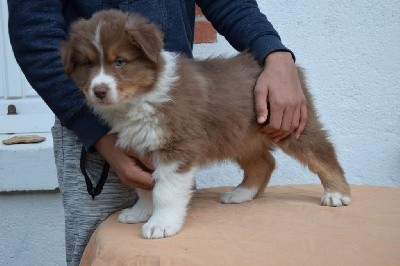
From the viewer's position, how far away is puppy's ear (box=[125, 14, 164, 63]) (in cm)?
190

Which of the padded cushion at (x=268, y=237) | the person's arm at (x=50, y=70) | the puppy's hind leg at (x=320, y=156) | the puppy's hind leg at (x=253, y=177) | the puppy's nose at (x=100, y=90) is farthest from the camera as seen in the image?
the puppy's hind leg at (x=253, y=177)

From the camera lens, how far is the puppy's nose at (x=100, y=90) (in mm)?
1858

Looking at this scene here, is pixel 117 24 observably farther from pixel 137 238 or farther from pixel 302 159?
pixel 302 159

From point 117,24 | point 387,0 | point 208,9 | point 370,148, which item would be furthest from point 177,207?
point 387,0

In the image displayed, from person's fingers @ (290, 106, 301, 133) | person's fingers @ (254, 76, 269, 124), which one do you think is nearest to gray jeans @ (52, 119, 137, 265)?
person's fingers @ (254, 76, 269, 124)

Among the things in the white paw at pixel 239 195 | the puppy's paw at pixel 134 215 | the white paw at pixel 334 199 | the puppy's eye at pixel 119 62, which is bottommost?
the white paw at pixel 239 195

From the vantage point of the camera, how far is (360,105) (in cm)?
344

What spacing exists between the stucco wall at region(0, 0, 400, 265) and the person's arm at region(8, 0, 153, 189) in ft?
4.57

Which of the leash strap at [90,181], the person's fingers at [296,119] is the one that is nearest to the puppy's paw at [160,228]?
the leash strap at [90,181]

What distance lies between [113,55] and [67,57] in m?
0.17

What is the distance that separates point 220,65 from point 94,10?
1.71ft

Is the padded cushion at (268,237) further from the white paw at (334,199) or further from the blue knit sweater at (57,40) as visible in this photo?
the blue knit sweater at (57,40)

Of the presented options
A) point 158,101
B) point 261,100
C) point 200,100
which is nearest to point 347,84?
point 261,100

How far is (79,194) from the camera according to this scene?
227cm
